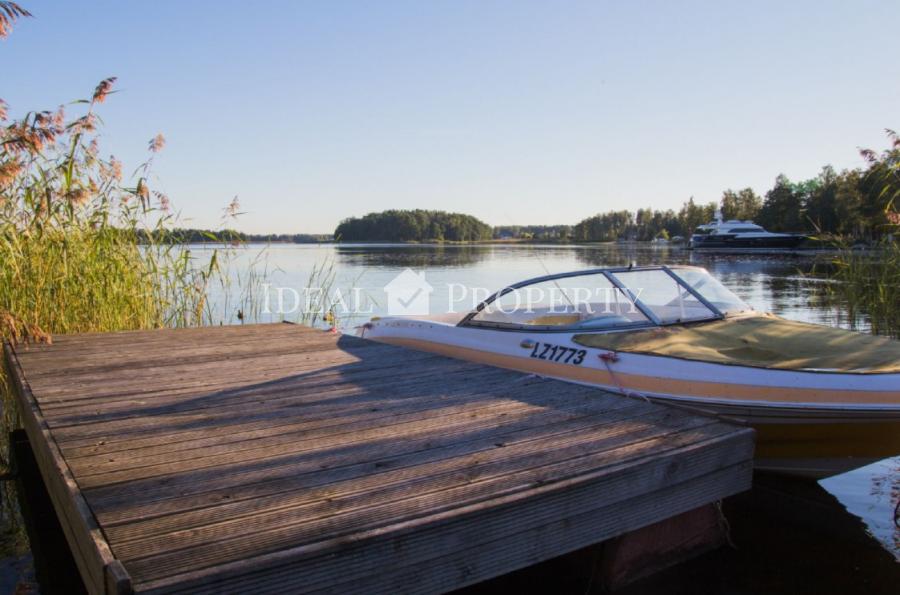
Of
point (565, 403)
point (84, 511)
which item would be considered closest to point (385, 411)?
point (565, 403)

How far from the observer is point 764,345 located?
423cm

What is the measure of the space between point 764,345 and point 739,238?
5915 cm

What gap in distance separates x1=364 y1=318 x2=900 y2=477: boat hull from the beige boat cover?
0.34 ft

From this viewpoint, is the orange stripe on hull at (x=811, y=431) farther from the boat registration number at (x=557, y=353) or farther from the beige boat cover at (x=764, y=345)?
the boat registration number at (x=557, y=353)

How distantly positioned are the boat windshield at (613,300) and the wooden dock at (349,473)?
3.47ft

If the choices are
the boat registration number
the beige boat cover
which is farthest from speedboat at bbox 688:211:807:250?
the boat registration number

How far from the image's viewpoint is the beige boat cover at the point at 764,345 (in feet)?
12.6

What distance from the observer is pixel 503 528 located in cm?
222

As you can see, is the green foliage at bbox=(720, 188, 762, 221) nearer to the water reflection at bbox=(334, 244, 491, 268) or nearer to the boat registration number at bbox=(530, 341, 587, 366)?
the water reflection at bbox=(334, 244, 491, 268)

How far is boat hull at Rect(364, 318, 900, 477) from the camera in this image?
3.54 metres

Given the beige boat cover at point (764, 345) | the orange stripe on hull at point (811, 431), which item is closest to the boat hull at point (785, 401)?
the orange stripe on hull at point (811, 431)

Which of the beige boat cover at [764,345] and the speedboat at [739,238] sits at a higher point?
the speedboat at [739,238]

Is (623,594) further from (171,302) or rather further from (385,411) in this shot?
(171,302)

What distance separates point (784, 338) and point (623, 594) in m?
2.27
